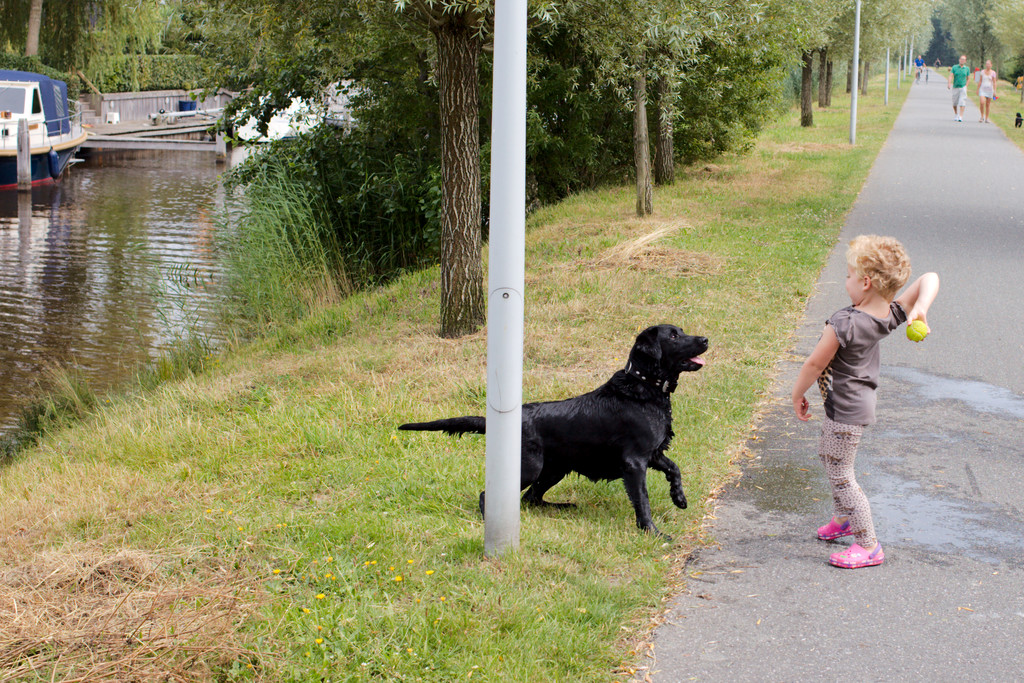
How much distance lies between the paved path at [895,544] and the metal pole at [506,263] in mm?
898

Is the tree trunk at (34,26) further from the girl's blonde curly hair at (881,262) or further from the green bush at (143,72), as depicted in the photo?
the girl's blonde curly hair at (881,262)

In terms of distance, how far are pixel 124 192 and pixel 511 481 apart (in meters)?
25.3

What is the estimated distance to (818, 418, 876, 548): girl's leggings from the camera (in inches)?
165

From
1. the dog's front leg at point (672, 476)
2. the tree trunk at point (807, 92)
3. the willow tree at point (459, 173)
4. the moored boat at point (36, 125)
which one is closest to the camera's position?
the dog's front leg at point (672, 476)

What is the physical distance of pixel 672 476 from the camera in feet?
15.5

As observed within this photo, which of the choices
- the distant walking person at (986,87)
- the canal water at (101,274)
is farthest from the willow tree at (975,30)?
the canal water at (101,274)

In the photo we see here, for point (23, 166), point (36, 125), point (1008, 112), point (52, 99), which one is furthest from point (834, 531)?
point (1008, 112)

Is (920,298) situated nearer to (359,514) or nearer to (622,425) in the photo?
(622,425)

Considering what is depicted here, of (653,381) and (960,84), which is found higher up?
(960,84)

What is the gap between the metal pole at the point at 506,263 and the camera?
3957 millimetres

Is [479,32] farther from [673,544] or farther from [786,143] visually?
[786,143]

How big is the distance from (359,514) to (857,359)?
2.36m

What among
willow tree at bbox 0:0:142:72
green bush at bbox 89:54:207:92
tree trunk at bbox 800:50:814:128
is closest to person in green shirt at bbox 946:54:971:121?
tree trunk at bbox 800:50:814:128

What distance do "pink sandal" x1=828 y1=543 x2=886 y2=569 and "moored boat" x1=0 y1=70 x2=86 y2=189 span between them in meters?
28.3
